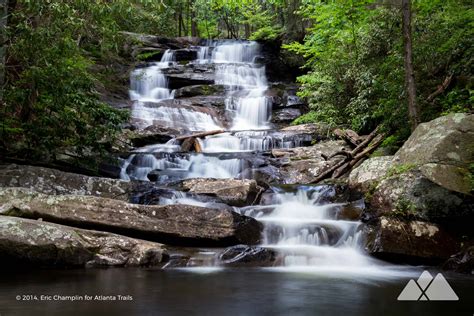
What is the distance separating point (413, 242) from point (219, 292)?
137 inches

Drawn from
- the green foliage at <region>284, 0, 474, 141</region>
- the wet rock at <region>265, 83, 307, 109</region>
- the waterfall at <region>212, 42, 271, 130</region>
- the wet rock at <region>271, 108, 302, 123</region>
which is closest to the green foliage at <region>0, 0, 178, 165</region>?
the green foliage at <region>284, 0, 474, 141</region>

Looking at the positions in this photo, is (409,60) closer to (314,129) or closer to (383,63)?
(383,63)

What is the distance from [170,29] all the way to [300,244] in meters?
26.5

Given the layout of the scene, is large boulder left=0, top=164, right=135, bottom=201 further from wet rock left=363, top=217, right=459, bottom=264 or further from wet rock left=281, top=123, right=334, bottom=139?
wet rock left=281, top=123, right=334, bottom=139

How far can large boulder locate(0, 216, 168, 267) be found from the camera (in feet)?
18.9

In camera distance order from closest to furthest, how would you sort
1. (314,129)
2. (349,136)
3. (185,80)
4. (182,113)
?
(349,136) → (314,129) → (182,113) → (185,80)

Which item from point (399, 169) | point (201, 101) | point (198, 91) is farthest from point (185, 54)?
point (399, 169)

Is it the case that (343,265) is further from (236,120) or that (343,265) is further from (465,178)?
(236,120)

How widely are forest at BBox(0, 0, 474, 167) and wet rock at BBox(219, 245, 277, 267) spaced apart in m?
4.60

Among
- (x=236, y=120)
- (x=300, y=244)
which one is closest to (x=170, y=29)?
(x=236, y=120)

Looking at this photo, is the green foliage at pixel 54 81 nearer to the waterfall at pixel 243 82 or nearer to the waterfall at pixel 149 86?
the waterfall at pixel 243 82

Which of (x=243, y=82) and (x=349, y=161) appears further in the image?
(x=243, y=82)

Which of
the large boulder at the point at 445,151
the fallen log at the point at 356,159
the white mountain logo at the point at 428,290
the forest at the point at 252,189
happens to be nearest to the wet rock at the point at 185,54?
the forest at the point at 252,189

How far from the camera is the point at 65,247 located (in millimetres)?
5961
